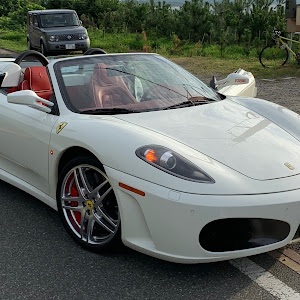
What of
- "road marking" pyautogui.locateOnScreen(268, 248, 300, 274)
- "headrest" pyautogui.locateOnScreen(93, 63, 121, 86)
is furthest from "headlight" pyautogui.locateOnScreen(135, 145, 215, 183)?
"headrest" pyautogui.locateOnScreen(93, 63, 121, 86)

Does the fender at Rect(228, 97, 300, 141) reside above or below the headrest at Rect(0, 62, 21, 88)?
below

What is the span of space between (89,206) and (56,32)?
1563 cm

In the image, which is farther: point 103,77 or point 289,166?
point 103,77

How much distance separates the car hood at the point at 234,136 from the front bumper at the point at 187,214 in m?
0.23

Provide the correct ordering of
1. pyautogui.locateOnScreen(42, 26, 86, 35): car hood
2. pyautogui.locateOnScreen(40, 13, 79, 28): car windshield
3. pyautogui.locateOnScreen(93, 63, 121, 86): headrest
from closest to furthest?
pyautogui.locateOnScreen(93, 63, 121, 86): headrest → pyautogui.locateOnScreen(42, 26, 86, 35): car hood → pyautogui.locateOnScreen(40, 13, 79, 28): car windshield

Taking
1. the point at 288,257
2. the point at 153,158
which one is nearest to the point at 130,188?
the point at 153,158

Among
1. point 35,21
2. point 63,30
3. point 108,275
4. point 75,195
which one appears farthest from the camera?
point 35,21

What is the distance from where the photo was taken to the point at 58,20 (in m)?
19.4

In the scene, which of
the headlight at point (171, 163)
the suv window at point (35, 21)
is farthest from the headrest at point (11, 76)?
the suv window at point (35, 21)

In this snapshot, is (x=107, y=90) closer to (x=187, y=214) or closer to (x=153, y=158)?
(x=153, y=158)

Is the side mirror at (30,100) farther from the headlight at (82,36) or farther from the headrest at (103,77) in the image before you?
the headlight at (82,36)

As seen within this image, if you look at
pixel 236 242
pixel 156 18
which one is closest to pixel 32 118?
pixel 236 242

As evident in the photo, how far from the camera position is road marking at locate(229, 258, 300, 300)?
292 centimetres

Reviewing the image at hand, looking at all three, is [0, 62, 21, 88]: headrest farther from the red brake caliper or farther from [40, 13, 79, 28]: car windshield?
A: [40, 13, 79, 28]: car windshield
